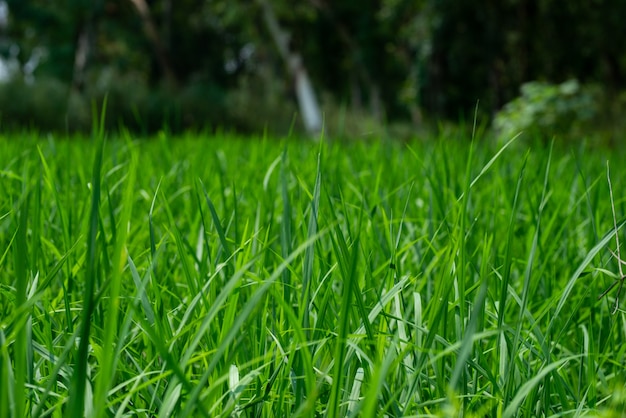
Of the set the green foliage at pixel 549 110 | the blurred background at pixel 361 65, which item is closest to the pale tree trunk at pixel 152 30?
the blurred background at pixel 361 65

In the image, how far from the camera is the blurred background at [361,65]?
11.3 metres

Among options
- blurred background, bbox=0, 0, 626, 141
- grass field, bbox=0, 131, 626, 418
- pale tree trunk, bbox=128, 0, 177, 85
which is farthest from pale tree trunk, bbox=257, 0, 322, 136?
grass field, bbox=0, 131, 626, 418

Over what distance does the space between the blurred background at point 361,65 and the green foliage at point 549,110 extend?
0.02 metres

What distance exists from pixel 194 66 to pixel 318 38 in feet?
30.5

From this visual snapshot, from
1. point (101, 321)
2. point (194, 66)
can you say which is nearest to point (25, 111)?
point (101, 321)

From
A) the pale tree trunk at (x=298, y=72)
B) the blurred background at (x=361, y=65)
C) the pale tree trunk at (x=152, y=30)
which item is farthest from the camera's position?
the pale tree trunk at (x=152, y=30)

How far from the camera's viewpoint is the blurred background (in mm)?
11344

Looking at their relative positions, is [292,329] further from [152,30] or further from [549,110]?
[152,30]

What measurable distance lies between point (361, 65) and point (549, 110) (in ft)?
51.3

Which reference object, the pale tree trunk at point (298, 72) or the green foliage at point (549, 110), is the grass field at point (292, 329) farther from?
the pale tree trunk at point (298, 72)

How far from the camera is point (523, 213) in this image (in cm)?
183

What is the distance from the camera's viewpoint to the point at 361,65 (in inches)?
882

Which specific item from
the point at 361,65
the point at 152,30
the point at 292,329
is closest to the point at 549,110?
the point at 292,329

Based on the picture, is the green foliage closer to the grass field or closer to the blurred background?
the blurred background
